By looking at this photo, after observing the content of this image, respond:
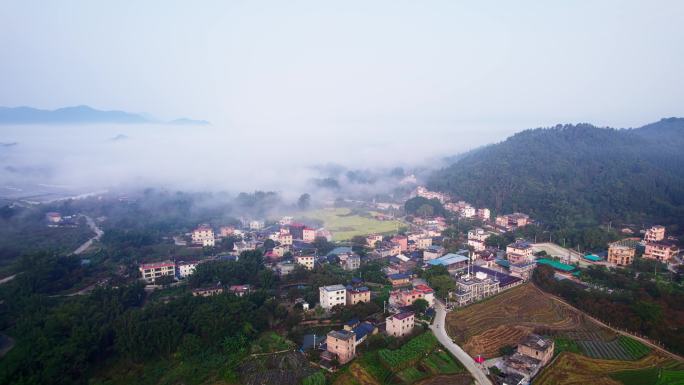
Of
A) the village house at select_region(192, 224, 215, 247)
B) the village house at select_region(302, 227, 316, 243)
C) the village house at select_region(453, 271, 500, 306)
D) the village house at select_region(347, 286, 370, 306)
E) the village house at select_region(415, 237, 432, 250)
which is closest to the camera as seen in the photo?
the village house at select_region(347, 286, 370, 306)

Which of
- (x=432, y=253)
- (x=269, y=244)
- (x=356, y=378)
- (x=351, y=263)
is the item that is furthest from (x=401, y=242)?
(x=356, y=378)

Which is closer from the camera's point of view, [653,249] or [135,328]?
[135,328]

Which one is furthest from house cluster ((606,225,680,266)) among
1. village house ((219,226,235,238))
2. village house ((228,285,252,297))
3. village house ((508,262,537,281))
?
village house ((219,226,235,238))

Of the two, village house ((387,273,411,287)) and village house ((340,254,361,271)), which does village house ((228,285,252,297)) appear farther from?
village house ((387,273,411,287))

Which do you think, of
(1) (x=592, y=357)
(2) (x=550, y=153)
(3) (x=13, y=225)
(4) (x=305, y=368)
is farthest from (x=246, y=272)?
(2) (x=550, y=153)

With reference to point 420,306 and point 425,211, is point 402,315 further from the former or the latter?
point 425,211

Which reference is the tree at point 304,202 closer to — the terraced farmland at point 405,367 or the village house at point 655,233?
the village house at point 655,233

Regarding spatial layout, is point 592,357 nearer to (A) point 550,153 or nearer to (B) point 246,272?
(B) point 246,272
